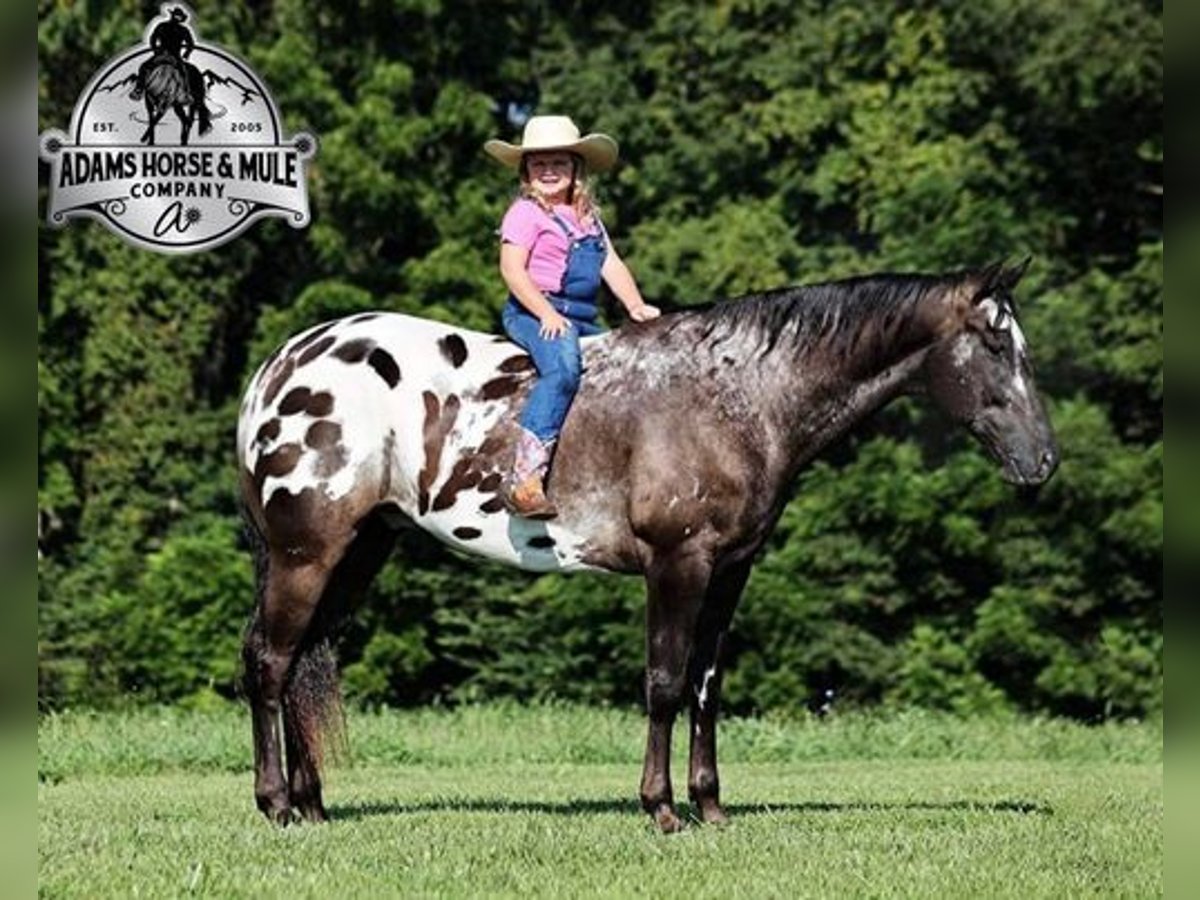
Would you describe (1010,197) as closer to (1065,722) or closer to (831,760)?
(1065,722)

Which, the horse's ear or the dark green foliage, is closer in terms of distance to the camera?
the horse's ear

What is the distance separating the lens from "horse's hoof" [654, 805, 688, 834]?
773cm

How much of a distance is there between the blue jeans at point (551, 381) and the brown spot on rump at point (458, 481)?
35 centimetres

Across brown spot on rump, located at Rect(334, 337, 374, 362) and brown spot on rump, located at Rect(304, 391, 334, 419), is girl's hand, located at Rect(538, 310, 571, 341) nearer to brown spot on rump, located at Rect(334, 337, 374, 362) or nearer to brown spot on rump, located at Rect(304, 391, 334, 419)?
brown spot on rump, located at Rect(334, 337, 374, 362)

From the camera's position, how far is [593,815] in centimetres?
847

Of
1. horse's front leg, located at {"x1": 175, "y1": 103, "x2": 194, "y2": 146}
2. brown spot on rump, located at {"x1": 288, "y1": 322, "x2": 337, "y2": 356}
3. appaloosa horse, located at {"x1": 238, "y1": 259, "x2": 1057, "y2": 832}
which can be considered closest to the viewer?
appaloosa horse, located at {"x1": 238, "y1": 259, "x2": 1057, "y2": 832}

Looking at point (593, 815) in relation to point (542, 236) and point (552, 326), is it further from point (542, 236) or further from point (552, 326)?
point (542, 236)

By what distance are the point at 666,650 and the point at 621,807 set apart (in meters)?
1.45

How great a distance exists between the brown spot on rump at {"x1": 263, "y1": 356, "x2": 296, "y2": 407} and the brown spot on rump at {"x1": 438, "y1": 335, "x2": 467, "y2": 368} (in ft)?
2.13

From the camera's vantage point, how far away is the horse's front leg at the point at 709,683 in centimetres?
821

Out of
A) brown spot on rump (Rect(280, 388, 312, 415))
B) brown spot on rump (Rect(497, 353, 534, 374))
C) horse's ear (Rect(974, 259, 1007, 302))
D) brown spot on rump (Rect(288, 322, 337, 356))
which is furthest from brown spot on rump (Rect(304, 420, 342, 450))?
horse's ear (Rect(974, 259, 1007, 302))

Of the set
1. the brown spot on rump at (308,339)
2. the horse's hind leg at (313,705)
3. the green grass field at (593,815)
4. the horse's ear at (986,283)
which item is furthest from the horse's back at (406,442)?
the horse's ear at (986,283)

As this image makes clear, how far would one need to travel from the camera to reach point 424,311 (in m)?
22.8

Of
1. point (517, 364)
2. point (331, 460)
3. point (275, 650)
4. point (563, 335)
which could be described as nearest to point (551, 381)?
point (563, 335)
